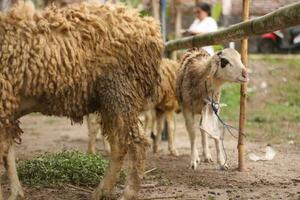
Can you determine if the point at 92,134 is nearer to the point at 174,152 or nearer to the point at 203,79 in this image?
the point at 174,152

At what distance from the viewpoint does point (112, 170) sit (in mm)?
6223

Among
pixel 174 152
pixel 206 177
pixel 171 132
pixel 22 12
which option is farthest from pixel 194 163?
pixel 22 12

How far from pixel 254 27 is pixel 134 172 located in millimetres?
2180

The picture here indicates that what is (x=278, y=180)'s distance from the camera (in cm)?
739

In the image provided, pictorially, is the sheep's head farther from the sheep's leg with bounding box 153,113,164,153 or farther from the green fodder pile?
the sheep's leg with bounding box 153,113,164,153

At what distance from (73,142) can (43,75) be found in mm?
5762

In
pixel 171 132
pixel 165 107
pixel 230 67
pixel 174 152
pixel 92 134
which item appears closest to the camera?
pixel 230 67

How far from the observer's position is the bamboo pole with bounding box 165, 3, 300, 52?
6117 millimetres

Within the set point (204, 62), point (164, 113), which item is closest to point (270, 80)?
point (164, 113)

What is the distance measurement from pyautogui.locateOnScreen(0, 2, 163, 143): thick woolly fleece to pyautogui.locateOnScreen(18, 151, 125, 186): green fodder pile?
1046 mm

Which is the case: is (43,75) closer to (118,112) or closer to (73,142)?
(118,112)

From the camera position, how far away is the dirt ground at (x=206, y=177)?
6.55 meters

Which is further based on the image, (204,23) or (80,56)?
(204,23)

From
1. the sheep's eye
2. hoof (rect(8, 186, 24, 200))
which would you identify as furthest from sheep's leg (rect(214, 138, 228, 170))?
hoof (rect(8, 186, 24, 200))
